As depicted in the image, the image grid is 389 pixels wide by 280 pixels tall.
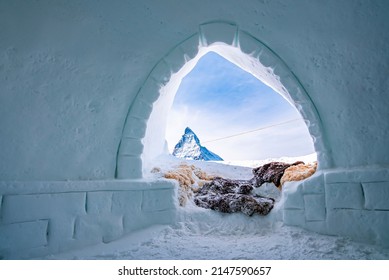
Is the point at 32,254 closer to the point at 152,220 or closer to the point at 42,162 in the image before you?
the point at 42,162

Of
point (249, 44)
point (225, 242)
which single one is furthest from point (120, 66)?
point (225, 242)

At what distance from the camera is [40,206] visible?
2.27 meters

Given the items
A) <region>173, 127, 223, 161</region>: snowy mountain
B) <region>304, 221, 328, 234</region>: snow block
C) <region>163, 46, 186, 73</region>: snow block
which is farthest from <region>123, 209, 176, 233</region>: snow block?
<region>173, 127, 223, 161</region>: snowy mountain

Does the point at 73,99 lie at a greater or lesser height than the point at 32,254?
greater

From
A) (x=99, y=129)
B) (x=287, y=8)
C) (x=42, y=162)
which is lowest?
(x=42, y=162)

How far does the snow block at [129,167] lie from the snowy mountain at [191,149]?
3284mm

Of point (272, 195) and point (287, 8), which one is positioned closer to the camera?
point (287, 8)

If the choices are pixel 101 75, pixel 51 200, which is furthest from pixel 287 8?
pixel 51 200

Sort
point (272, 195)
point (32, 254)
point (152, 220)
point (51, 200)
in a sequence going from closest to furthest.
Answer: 1. point (32, 254)
2. point (51, 200)
3. point (152, 220)
4. point (272, 195)

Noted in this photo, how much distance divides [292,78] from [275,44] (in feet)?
1.37

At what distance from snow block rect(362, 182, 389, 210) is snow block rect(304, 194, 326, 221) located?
1.27 feet

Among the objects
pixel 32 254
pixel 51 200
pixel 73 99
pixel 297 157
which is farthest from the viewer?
pixel 297 157

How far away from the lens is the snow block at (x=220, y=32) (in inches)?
110

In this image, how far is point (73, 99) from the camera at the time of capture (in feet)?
8.25
